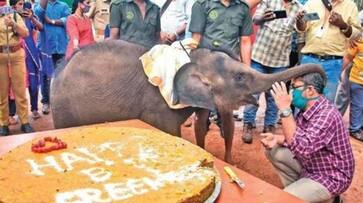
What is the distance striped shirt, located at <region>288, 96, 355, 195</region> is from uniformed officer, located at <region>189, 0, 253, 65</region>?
155cm

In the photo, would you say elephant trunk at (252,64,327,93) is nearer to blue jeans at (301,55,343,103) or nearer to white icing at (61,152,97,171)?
blue jeans at (301,55,343,103)

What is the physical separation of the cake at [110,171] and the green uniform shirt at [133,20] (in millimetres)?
2090

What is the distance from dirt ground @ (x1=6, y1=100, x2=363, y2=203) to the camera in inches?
185

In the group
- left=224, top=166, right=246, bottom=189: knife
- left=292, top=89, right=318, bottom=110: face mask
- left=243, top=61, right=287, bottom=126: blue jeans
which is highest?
left=292, top=89, right=318, bottom=110: face mask

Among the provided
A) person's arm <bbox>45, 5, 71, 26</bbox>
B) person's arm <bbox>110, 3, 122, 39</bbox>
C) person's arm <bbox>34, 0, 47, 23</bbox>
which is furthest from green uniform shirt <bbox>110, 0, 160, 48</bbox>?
person's arm <bbox>34, 0, 47, 23</bbox>

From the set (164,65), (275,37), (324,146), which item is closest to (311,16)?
(275,37)

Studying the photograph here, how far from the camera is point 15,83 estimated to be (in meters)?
5.81

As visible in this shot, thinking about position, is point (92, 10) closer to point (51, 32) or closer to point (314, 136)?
point (51, 32)

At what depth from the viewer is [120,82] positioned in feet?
14.6

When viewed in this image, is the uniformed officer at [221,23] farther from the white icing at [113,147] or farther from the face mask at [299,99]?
the white icing at [113,147]

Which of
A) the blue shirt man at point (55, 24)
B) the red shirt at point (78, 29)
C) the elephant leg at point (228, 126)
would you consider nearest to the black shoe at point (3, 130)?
the red shirt at point (78, 29)

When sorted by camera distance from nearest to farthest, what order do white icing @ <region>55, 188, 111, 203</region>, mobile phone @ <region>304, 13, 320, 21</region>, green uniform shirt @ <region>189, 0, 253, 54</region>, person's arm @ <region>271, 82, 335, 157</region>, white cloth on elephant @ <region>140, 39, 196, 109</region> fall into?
white icing @ <region>55, 188, 111, 203</region> → person's arm @ <region>271, 82, 335, 157</region> → white cloth on elephant @ <region>140, 39, 196, 109</region> → green uniform shirt @ <region>189, 0, 253, 54</region> → mobile phone @ <region>304, 13, 320, 21</region>

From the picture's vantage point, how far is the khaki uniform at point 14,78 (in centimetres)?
557

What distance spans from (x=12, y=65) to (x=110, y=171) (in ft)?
11.7
